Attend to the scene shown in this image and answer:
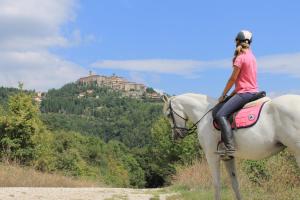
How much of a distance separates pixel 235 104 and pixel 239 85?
400 millimetres

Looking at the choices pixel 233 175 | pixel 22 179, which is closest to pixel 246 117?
pixel 233 175

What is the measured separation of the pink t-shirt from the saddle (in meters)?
0.20

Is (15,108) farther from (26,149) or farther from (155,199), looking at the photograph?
(155,199)

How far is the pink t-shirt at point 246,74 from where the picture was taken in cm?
751

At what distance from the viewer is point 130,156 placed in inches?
3647

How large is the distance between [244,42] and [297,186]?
3920 millimetres

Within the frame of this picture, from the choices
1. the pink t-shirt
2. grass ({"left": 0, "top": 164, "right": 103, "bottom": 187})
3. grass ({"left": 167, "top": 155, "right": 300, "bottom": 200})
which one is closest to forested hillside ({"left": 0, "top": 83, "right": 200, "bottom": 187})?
grass ({"left": 0, "top": 164, "right": 103, "bottom": 187})

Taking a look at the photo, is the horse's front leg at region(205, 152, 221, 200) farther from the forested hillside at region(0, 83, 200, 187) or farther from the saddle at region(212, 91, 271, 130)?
the forested hillside at region(0, 83, 200, 187)

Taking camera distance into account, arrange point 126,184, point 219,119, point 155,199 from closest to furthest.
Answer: point 219,119 < point 155,199 < point 126,184

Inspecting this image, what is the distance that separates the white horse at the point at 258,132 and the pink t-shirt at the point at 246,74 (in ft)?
1.76

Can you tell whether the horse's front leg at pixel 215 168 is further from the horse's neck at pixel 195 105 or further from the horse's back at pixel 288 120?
the horse's back at pixel 288 120

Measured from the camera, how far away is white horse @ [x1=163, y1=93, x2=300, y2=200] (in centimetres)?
677

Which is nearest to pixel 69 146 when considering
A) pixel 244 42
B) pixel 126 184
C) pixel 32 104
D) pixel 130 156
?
pixel 126 184

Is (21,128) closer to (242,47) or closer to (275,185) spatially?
(275,185)
